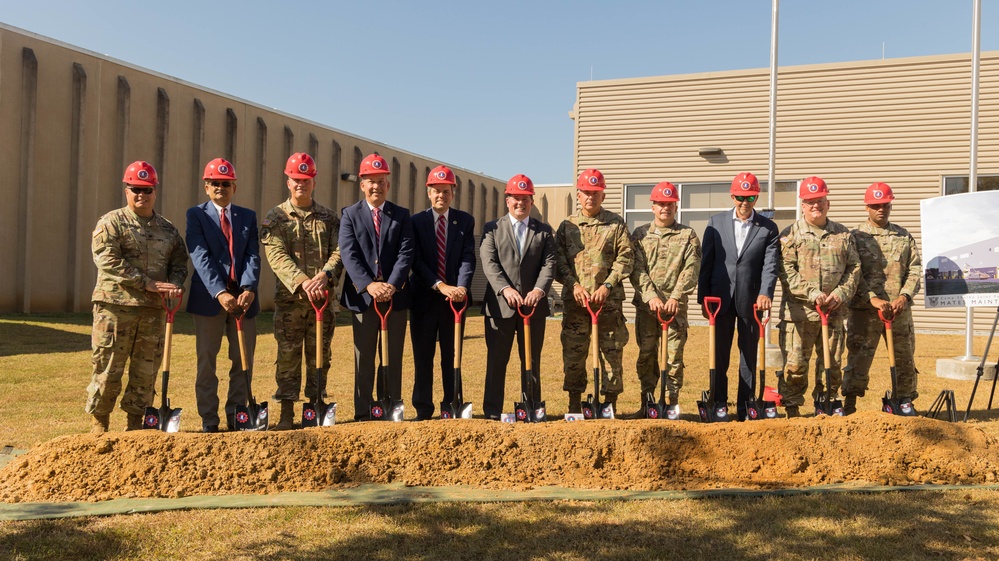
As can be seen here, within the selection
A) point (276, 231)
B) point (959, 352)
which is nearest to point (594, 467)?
point (276, 231)

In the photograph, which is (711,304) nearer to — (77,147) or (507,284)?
(507,284)

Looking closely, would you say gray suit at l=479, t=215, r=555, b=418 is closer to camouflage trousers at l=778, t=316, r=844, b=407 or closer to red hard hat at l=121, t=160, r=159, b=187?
camouflage trousers at l=778, t=316, r=844, b=407

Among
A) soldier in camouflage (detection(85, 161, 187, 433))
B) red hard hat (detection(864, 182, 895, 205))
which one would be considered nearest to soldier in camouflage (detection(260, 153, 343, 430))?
soldier in camouflage (detection(85, 161, 187, 433))

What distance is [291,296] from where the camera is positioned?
18.1ft

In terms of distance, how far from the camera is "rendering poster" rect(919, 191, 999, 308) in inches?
249

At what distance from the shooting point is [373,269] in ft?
18.5

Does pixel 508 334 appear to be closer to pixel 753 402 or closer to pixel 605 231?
pixel 605 231

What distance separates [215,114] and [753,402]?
19219 mm

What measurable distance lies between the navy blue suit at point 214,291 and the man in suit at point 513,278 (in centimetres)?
177

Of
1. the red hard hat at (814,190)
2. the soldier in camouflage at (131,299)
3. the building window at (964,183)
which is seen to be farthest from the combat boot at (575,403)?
the building window at (964,183)

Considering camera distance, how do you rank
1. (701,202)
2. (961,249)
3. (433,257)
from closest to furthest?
(433,257) → (961,249) → (701,202)

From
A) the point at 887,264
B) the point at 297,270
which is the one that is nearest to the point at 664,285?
the point at 887,264

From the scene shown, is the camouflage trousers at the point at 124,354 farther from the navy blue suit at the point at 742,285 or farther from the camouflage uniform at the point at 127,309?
the navy blue suit at the point at 742,285

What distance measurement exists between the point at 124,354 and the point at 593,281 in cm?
347
